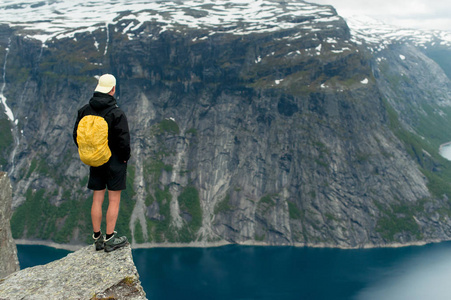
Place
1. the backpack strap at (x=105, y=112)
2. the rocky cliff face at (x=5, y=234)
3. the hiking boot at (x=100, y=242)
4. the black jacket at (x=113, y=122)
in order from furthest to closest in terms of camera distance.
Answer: the rocky cliff face at (x=5, y=234), the hiking boot at (x=100, y=242), the backpack strap at (x=105, y=112), the black jacket at (x=113, y=122)

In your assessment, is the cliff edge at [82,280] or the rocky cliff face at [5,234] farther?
the rocky cliff face at [5,234]

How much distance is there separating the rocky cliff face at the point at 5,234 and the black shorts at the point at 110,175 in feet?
20.3

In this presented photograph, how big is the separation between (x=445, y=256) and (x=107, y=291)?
21144 centimetres

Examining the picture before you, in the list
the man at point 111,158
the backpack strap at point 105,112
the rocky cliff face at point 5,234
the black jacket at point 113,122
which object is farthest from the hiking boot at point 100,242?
the rocky cliff face at point 5,234

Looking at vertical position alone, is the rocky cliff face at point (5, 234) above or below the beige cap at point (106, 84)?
below

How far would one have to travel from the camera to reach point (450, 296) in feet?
486

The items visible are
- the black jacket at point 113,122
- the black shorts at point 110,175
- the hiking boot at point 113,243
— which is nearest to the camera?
the black jacket at point 113,122

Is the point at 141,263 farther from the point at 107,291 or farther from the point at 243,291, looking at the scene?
the point at 107,291

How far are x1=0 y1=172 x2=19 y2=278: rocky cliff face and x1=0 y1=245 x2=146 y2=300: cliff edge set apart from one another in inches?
195

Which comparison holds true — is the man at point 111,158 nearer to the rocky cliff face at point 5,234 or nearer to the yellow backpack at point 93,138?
the yellow backpack at point 93,138

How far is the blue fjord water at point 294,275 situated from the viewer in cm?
15138

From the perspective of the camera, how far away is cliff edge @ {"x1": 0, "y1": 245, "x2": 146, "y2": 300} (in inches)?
518

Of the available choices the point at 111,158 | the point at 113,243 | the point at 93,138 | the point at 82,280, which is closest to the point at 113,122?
the point at 93,138

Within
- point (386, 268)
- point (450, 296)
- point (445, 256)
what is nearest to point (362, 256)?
point (386, 268)
